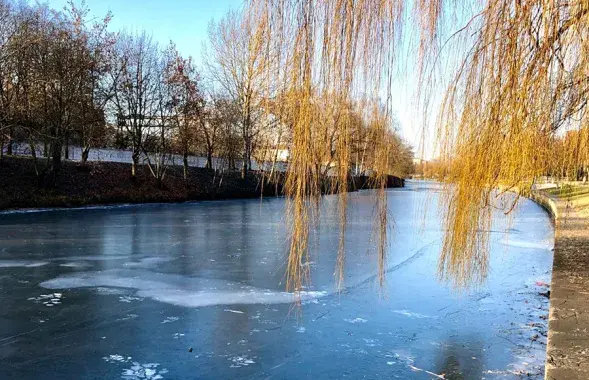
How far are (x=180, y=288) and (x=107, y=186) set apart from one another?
60.9 ft

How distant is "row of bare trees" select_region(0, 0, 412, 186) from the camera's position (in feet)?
6.55

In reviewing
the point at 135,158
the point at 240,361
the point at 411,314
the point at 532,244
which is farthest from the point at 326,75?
the point at 135,158

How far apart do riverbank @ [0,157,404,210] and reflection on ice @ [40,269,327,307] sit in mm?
7004

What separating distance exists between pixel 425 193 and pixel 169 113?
1057 inches

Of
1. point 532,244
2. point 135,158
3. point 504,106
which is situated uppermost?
point 135,158

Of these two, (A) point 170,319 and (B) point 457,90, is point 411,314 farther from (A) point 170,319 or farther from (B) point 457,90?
(B) point 457,90

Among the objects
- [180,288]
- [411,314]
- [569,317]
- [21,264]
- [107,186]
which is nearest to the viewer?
[569,317]

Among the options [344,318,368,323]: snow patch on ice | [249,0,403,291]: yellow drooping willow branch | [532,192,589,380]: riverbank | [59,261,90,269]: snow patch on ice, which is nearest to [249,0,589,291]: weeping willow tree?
[249,0,403,291]: yellow drooping willow branch

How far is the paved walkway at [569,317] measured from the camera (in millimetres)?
3275

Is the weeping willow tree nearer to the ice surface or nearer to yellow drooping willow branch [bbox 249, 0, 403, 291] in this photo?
yellow drooping willow branch [bbox 249, 0, 403, 291]

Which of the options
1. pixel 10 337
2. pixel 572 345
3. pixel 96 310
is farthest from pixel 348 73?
pixel 96 310

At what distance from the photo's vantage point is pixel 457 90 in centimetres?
239

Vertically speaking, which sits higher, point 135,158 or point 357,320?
point 135,158

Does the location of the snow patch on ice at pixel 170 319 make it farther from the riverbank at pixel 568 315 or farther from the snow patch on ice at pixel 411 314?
the riverbank at pixel 568 315
